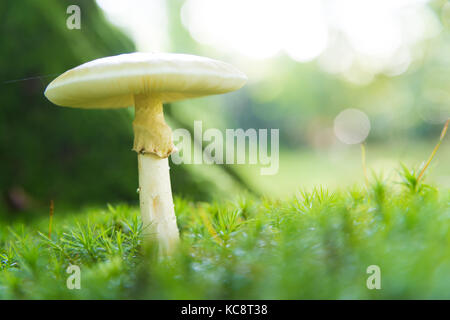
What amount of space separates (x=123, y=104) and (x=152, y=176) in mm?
788

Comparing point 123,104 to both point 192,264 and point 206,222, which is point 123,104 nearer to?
point 206,222

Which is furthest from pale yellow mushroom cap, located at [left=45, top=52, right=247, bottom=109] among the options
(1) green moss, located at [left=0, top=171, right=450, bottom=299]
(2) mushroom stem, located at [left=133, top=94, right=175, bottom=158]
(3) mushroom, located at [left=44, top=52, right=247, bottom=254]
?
(1) green moss, located at [left=0, top=171, right=450, bottom=299]

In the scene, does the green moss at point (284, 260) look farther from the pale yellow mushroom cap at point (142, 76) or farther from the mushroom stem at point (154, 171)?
the pale yellow mushroom cap at point (142, 76)

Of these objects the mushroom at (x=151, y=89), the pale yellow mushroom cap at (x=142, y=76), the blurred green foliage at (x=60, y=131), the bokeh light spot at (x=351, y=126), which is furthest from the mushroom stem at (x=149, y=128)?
the bokeh light spot at (x=351, y=126)

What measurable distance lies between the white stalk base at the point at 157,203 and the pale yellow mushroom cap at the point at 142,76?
48 centimetres

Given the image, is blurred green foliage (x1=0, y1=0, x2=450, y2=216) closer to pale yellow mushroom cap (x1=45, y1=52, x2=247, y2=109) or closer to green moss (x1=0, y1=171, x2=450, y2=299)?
green moss (x1=0, y1=171, x2=450, y2=299)

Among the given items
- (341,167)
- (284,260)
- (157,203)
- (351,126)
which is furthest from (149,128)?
(351,126)

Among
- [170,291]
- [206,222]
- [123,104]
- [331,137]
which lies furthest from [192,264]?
[331,137]

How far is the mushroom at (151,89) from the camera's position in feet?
4.59

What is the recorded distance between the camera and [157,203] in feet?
6.17

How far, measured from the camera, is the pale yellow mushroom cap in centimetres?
139

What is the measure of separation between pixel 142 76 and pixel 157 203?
0.76 m

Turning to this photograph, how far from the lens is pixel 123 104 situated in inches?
94.7

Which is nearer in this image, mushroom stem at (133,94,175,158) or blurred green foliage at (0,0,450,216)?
mushroom stem at (133,94,175,158)
